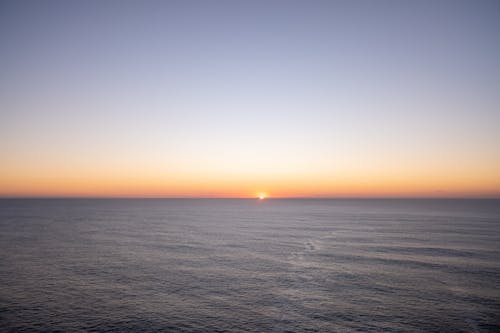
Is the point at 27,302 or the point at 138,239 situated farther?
the point at 138,239

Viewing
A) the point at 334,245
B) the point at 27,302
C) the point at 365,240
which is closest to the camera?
the point at 27,302

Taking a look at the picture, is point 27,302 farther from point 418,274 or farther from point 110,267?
point 418,274

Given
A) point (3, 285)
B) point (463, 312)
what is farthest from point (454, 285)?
point (3, 285)

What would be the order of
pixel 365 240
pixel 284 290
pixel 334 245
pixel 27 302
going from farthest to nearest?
pixel 365 240 → pixel 334 245 → pixel 284 290 → pixel 27 302

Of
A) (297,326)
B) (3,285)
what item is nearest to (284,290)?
(297,326)

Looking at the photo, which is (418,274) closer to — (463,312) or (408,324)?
(463,312)

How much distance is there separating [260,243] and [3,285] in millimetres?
48620

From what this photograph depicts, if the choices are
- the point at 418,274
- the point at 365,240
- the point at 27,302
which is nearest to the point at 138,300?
the point at 27,302

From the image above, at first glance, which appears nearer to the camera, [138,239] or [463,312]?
[463,312]

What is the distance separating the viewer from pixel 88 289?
132 ft

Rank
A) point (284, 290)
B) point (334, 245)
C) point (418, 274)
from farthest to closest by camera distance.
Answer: point (334, 245) < point (418, 274) < point (284, 290)

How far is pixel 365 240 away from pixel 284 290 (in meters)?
46.6

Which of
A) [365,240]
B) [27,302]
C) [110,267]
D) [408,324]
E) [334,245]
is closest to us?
[408,324]

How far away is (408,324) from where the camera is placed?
97.3ft
